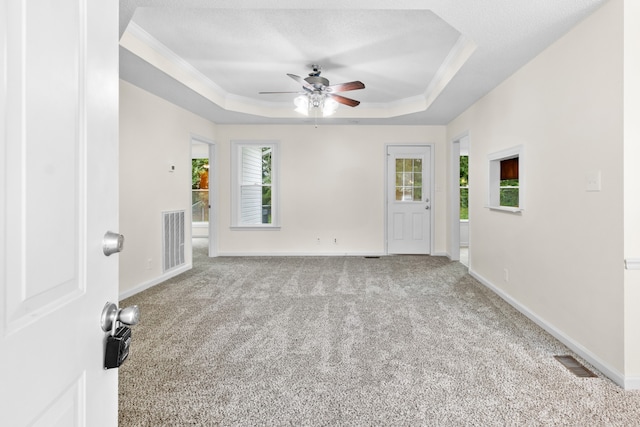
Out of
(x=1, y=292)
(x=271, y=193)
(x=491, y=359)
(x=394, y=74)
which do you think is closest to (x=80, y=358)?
(x=1, y=292)

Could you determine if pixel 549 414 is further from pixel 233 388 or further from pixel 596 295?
pixel 233 388

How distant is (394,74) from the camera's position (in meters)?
4.29

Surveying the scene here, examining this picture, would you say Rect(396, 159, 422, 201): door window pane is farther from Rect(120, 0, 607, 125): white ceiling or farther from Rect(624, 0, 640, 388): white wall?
Rect(624, 0, 640, 388): white wall

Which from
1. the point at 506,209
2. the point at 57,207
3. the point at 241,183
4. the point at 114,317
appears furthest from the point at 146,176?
the point at 506,209

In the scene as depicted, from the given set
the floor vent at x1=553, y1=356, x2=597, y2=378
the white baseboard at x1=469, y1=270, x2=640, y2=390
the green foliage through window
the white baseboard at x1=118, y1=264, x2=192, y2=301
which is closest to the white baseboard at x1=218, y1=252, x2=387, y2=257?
the white baseboard at x1=118, y1=264, x2=192, y2=301

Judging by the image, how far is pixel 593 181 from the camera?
90.7 inches

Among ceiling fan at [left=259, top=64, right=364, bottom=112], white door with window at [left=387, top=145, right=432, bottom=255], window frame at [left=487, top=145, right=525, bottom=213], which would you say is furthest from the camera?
white door with window at [left=387, top=145, right=432, bottom=255]

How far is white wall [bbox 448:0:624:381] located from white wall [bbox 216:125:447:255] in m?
2.50

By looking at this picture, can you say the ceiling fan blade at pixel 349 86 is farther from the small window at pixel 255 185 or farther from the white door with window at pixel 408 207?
the white door with window at pixel 408 207

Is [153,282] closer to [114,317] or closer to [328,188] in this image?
[328,188]

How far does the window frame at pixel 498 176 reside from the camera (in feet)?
11.0

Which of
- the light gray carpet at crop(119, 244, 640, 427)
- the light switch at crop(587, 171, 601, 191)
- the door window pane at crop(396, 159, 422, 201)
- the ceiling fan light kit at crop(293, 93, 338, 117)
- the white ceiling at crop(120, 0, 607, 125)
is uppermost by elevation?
the white ceiling at crop(120, 0, 607, 125)

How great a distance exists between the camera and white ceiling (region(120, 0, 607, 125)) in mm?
2336

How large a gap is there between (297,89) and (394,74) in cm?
134
